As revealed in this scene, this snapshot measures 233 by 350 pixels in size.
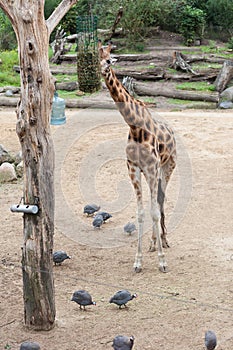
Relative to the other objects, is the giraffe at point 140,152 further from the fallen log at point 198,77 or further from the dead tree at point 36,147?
the fallen log at point 198,77

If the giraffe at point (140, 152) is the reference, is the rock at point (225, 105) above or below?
below

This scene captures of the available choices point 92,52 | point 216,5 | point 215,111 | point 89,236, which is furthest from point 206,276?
point 216,5

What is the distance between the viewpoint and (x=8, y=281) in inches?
266

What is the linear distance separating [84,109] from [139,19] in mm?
7619

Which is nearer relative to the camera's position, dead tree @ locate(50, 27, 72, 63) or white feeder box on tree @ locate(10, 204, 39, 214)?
white feeder box on tree @ locate(10, 204, 39, 214)

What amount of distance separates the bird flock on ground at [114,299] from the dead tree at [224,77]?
869 cm

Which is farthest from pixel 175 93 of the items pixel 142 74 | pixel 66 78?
pixel 66 78

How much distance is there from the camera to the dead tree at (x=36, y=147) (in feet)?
17.6

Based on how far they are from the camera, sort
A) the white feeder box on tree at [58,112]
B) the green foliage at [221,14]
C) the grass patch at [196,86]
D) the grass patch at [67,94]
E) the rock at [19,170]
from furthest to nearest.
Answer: the green foliage at [221,14]
the grass patch at [196,86]
the grass patch at [67,94]
the white feeder box on tree at [58,112]
the rock at [19,170]

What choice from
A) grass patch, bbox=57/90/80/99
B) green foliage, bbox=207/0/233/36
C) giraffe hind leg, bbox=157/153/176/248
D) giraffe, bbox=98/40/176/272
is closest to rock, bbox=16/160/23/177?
giraffe hind leg, bbox=157/153/176/248

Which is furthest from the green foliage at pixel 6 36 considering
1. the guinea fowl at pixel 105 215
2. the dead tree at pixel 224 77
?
the guinea fowl at pixel 105 215

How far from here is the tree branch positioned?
561 cm

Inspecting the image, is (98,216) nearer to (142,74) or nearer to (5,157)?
(5,157)

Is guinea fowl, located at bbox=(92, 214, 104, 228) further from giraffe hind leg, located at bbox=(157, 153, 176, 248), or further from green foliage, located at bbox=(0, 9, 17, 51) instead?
green foliage, located at bbox=(0, 9, 17, 51)
